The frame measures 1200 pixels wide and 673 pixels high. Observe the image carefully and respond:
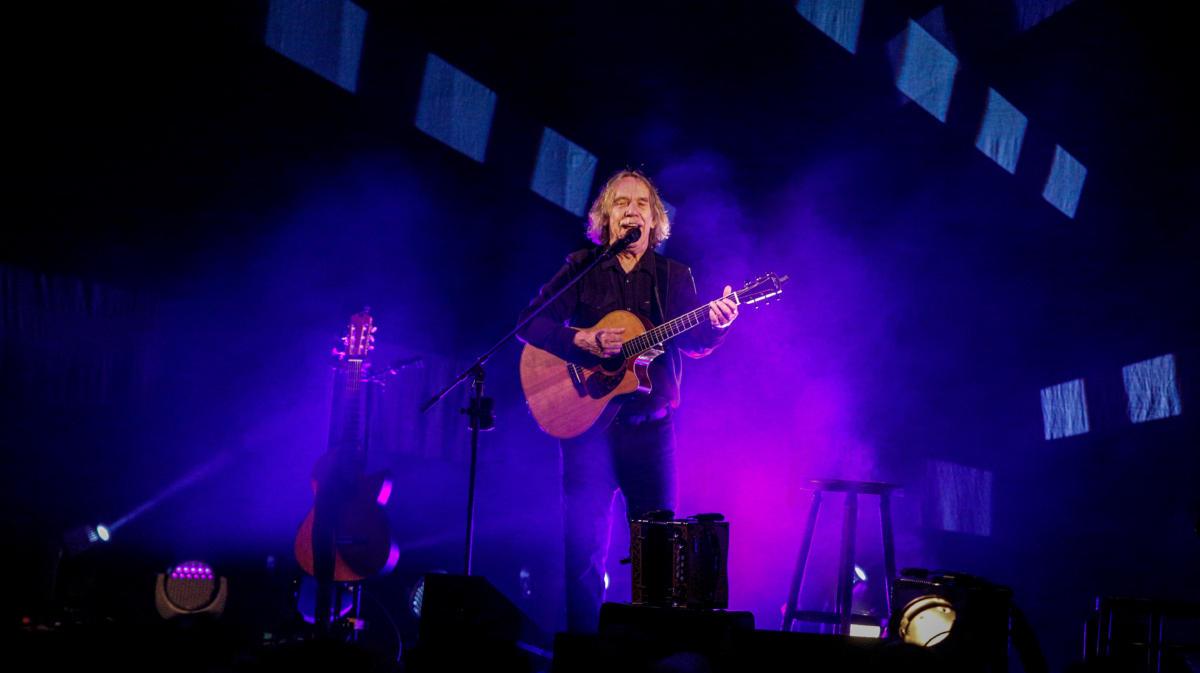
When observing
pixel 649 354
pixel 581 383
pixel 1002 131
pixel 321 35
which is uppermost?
pixel 321 35

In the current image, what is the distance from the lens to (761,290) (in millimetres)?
3777

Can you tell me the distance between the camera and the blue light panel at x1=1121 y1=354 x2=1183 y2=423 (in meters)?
4.60

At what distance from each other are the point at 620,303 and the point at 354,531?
1840 mm

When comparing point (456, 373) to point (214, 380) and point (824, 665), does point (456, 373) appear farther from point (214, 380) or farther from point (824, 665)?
point (824, 665)

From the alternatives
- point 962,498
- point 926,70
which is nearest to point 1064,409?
point 962,498

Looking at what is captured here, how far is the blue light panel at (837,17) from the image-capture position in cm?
548

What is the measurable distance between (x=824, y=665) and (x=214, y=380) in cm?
407

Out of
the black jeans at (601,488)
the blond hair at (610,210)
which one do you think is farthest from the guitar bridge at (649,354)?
the blond hair at (610,210)

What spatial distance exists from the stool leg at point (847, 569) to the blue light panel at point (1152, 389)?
5.34 feet

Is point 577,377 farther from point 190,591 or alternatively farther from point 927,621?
point 190,591

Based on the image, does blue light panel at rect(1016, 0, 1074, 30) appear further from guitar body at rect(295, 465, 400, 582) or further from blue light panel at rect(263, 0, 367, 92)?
guitar body at rect(295, 465, 400, 582)

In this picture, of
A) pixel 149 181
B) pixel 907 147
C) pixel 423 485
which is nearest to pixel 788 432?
pixel 907 147

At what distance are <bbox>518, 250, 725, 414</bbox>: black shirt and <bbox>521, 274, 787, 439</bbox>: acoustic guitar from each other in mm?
46

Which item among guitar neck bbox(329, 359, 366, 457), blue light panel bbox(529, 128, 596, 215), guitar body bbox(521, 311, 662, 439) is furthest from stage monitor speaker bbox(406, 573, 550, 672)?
blue light panel bbox(529, 128, 596, 215)
